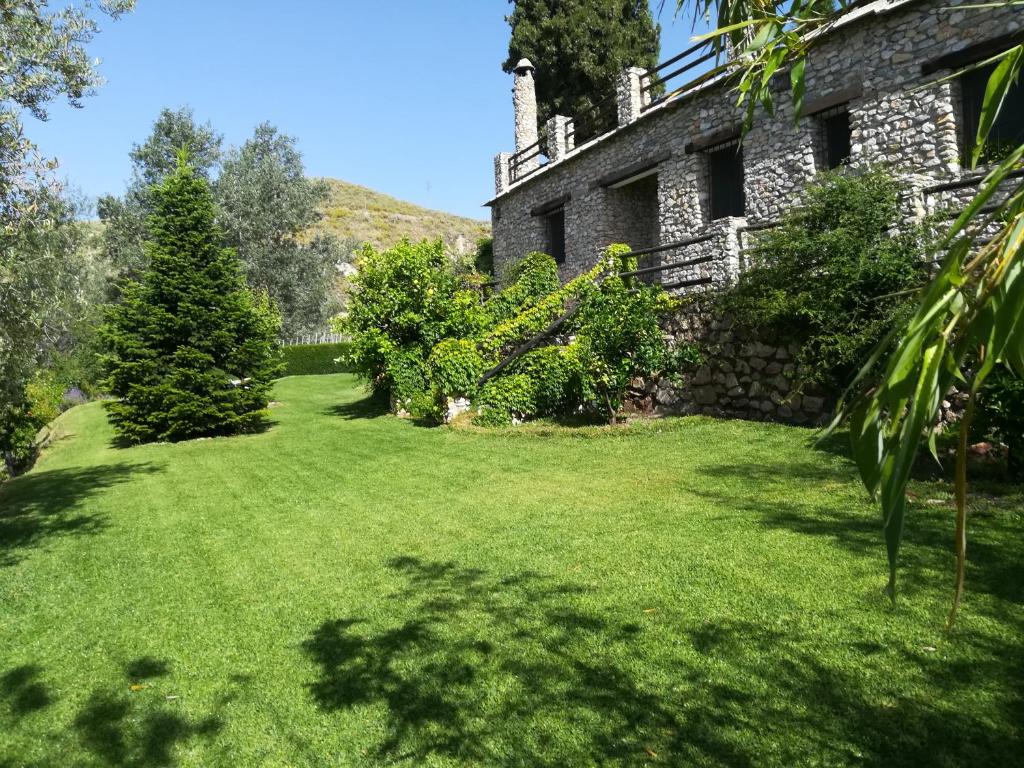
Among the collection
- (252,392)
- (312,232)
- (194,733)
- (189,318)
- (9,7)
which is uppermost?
(312,232)

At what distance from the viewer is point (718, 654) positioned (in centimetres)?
382

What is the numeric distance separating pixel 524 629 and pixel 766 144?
490 inches

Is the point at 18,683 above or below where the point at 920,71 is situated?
below

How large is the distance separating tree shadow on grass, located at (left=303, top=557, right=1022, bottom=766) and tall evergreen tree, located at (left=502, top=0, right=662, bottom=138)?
24103 millimetres

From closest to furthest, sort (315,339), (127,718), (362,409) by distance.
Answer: (127,718)
(362,409)
(315,339)

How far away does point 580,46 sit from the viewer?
26.8 m

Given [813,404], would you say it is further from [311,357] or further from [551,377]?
[311,357]

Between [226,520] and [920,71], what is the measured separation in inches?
465

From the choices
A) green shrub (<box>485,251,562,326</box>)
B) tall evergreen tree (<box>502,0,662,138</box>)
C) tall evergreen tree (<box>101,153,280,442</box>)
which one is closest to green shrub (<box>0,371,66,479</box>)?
tall evergreen tree (<box>101,153,280,442</box>)

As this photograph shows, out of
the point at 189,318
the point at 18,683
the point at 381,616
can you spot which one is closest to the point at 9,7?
the point at 18,683

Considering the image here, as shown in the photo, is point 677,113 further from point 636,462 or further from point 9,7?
point 9,7

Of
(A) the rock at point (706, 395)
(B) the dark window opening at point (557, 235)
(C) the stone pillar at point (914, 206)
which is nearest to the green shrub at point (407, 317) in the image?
(A) the rock at point (706, 395)

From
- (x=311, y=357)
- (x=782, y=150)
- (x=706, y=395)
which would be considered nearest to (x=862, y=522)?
(x=706, y=395)

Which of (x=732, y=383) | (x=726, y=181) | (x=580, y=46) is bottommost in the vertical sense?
(x=732, y=383)
